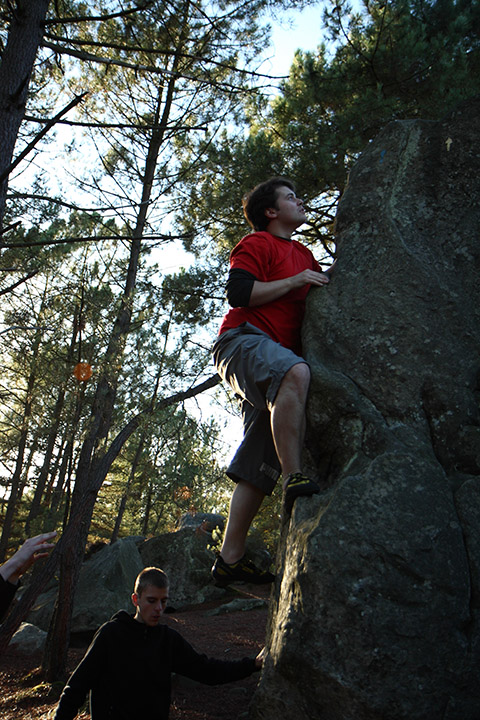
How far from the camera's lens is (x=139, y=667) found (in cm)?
309

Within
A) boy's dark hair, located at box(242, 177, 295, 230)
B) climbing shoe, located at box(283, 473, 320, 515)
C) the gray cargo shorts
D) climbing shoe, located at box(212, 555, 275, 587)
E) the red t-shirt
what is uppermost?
boy's dark hair, located at box(242, 177, 295, 230)

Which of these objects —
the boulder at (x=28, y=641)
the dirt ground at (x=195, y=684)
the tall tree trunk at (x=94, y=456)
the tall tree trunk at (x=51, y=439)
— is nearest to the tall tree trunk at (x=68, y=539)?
the tall tree trunk at (x=94, y=456)

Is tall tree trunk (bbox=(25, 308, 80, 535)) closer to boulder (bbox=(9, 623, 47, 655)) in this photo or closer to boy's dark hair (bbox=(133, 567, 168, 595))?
boulder (bbox=(9, 623, 47, 655))

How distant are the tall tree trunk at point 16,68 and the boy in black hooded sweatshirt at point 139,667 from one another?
363 centimetres

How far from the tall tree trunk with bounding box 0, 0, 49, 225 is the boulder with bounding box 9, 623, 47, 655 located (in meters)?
7.01

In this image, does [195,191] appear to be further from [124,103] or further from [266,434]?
[266,434]

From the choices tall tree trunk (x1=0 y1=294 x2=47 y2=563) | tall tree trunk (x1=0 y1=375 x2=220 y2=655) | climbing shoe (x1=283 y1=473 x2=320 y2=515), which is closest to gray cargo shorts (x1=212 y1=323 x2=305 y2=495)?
climbing shoe (x1=283 y1=473 x2=320 y2=515)

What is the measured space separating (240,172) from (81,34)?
105 inches

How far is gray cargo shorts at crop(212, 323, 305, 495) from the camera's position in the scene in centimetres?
312

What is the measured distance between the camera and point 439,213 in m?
3.69

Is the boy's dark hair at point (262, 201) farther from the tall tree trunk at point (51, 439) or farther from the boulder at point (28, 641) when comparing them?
the tall tree trunk at point (51, 439)

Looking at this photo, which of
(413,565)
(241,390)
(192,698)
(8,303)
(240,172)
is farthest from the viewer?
(8,303)

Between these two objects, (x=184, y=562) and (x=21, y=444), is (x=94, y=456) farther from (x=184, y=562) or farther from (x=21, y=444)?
(x=21, y=444)

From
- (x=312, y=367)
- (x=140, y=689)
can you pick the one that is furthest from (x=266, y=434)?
(x=140, y=689)
